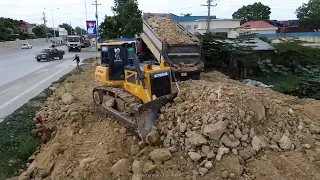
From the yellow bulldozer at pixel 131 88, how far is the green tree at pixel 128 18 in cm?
2757

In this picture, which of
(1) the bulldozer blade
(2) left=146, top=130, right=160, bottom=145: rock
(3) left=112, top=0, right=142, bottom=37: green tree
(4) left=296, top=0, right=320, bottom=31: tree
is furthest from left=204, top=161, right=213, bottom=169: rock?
(4) left=296, top=0, right=320, bottom=31: tree

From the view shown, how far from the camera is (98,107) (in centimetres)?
922

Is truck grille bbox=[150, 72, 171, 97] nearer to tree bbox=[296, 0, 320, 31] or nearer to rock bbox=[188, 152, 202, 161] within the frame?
rock bbox=[188, 152, 202, 161]

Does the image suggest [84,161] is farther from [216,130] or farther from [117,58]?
[117,58]

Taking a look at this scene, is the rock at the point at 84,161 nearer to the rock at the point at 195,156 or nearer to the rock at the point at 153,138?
the rock at the point at 153,138

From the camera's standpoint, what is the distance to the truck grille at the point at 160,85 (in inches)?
291

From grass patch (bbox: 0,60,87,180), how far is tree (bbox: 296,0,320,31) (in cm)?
5188

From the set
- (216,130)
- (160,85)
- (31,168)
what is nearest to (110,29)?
(160,85)

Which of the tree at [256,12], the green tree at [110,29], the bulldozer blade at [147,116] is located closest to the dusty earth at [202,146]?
the bulldozer blade at [147,116]

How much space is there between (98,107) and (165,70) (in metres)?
2.64

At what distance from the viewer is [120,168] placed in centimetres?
586

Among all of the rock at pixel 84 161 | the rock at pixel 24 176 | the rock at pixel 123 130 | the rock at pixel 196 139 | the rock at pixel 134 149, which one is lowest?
the rock at pixel 24 176

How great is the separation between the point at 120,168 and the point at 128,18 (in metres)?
33.3

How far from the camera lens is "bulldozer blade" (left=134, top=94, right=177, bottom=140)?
22.4 feet
